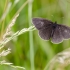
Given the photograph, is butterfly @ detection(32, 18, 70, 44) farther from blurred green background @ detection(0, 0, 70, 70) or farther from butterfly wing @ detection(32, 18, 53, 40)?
blurred green background @ detection(0, 0, 70, 70)

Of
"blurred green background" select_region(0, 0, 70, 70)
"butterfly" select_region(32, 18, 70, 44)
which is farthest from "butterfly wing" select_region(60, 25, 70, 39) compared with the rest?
"blurred green background" select_region(0, 0, 70, 70)

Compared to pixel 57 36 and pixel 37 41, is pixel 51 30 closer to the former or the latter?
pixel 57 36

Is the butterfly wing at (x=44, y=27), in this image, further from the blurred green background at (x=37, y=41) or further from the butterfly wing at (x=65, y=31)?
the blurred green background at (x=37, y=41)

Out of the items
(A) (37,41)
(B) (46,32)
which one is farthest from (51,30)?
(A) (37,41)

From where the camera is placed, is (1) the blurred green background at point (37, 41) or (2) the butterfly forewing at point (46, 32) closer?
(2) the butterfly forewing at point (46, 32)

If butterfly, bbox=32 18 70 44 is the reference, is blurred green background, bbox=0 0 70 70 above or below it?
above

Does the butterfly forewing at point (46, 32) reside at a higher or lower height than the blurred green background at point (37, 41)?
lower

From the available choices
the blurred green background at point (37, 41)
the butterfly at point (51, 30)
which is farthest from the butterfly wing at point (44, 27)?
the blurred green background at point (37, 41)

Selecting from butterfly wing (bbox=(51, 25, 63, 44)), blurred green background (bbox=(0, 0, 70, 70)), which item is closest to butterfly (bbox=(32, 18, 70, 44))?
butterfly wing (bbox=(51, 25, 63, 44))

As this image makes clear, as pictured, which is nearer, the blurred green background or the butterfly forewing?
the butterfly forewing
